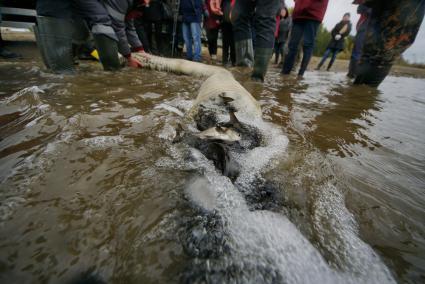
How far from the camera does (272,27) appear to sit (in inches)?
94.7

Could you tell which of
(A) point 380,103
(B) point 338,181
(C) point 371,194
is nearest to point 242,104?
(B) point 338,181

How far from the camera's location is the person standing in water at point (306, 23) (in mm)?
2975

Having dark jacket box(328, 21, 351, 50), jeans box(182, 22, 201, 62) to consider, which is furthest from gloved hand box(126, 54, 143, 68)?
dark jacket box(328, 21, 351, 50)

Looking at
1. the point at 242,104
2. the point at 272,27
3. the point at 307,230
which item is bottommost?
the point at 307,230

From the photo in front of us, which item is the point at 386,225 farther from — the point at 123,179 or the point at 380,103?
the point at 380,103

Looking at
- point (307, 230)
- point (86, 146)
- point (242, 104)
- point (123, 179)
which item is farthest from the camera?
point (242, 104)

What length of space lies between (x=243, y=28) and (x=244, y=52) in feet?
1.08

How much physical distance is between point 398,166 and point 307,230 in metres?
0.72

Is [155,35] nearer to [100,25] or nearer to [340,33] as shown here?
[100,25]

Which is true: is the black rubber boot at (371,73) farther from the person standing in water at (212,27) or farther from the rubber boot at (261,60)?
the person standing in water at (212,27)

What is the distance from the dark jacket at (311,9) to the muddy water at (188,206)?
2368 mm

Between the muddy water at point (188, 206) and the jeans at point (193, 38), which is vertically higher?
the jeans at point (193, 38)

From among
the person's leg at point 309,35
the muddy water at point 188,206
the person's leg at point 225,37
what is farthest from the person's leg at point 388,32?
the person's leg at point 225,37

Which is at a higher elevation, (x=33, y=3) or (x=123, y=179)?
(x=33, y=3)
